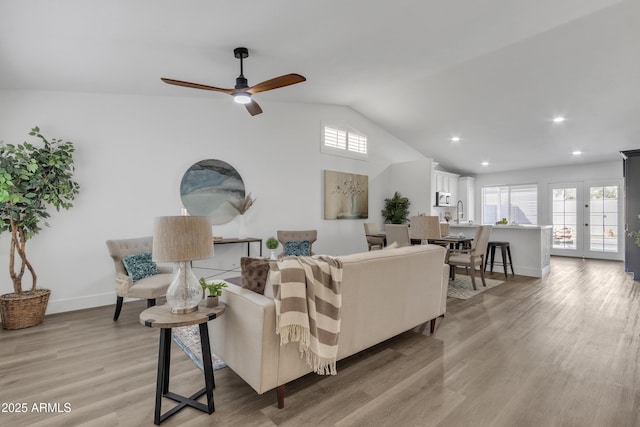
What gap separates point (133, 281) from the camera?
11.5 ft

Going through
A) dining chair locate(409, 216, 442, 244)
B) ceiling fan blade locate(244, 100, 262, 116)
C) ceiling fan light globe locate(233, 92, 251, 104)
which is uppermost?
ceiling fan blade locate(244, 100, 262, 116)

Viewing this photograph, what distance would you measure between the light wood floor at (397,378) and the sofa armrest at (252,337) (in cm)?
23

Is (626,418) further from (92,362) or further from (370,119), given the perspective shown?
(370,119)

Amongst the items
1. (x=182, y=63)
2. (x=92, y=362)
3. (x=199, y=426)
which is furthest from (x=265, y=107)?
(x=199, y=426)

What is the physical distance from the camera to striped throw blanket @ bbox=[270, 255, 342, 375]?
6.09ft

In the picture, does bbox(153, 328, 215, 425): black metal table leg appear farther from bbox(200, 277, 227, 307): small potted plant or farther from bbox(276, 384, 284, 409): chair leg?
bbox(276, 384, 284, 409): chair leg

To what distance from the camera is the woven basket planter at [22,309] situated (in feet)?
10.5

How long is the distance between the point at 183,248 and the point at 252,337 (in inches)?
27.3

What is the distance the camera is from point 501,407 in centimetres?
196

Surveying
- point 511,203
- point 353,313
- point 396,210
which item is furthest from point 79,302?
point 511,203

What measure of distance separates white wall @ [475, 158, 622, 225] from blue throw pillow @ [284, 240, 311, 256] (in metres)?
6.98

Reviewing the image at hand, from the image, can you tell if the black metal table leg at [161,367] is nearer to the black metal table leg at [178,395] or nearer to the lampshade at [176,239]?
the black metal table leg at [178,395]

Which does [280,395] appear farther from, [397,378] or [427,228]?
[427,228]

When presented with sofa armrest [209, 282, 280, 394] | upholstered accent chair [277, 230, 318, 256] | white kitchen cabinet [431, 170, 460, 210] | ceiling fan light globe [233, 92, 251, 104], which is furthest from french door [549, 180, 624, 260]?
sofa armrest [209, 282, 280, 394]
